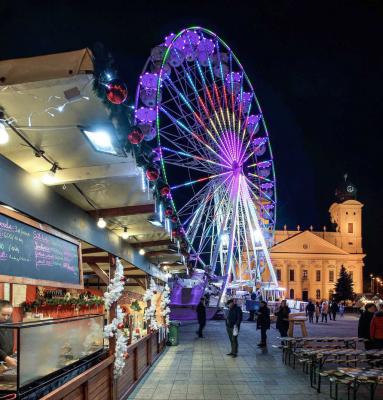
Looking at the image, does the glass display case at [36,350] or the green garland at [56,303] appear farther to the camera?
the green garland at [56,303]

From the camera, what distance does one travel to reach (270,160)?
104ft

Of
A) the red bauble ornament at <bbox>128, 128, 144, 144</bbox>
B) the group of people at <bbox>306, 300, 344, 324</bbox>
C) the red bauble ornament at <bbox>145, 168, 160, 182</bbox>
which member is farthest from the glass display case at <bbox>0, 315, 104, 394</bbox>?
the group of people at <bbox>306, 300, 344, 324</bbox>

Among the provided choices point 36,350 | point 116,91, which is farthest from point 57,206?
point 116,91

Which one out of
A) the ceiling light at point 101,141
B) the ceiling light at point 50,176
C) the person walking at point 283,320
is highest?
the ceiling light at point 101,141

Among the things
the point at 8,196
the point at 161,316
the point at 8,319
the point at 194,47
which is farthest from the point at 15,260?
the point at 194,47

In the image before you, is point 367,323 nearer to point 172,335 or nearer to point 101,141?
point 172,335

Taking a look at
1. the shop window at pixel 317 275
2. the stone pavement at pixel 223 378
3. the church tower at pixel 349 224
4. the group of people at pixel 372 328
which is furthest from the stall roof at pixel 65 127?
the church tower at pixel 349 224

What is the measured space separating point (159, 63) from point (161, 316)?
419 inches

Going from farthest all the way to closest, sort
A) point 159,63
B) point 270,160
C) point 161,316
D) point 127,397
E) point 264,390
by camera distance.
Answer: point 270,160, point 159,63, point 161,316, point 264,390, point 127,397

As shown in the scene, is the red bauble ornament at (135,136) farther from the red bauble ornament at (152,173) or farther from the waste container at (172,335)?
the waste container at (172,335)

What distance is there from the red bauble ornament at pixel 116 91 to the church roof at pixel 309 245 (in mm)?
98630

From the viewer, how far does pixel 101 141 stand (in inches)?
210

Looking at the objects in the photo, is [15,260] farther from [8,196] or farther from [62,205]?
[62,205]

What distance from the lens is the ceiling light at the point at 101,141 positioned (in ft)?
16.5
